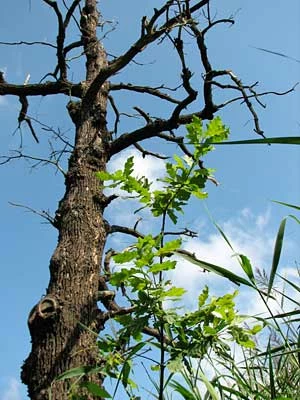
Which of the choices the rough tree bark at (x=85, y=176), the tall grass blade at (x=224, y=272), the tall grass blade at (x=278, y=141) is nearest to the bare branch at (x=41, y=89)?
the rough tree bark at (x=85, y=176)

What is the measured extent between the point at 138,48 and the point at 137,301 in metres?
3.59

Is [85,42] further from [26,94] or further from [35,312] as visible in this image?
[35,312]

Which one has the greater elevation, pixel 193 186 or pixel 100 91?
pixel 100 91

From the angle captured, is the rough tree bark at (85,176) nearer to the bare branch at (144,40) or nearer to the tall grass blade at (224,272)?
the bare branch at (144,40)

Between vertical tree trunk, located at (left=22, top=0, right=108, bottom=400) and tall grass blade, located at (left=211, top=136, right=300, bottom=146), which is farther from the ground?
→ vertical tree trunk, located at (left=22, top=0, right=108, bottom=400)

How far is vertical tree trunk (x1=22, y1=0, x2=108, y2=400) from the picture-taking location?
137 inches

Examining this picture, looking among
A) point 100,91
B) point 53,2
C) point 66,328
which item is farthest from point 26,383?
point 53,2

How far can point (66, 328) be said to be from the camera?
3.62 metres

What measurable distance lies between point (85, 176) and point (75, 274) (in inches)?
37.0

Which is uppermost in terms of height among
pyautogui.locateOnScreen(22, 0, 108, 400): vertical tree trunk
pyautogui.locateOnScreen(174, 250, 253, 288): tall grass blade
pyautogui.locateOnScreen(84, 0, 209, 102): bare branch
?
pyautogui.locateOnScreen(84, 0, 209, 102): bare branch

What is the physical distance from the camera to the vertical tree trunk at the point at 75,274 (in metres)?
3.49

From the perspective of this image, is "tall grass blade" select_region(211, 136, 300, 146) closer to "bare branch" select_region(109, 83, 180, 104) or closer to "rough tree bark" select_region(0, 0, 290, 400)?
"rough tree bark" select_region(0, 0, 290, 400)

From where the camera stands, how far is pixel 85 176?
4.64 meters

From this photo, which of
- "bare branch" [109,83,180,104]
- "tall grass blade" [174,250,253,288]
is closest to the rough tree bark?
"bare branch" [109,83,180,104]
